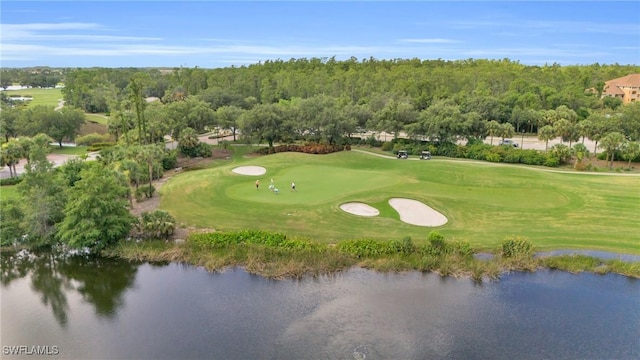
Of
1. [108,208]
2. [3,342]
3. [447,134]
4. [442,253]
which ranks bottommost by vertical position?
[3,342]

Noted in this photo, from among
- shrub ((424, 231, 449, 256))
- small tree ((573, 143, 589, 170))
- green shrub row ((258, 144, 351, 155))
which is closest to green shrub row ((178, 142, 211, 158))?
green shrub row ((258, 144, 351, 155))

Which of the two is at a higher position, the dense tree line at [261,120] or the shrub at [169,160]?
the dense tree line at [261,120]

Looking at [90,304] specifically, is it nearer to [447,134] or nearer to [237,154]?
[237,154]

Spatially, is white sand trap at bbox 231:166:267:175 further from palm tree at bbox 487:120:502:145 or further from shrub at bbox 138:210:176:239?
palm tree at bbox 487:120:502:145

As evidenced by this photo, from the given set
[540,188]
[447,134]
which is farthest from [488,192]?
[447,134]

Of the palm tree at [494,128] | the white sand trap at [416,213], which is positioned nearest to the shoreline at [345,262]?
the white sand trap at [416,213]

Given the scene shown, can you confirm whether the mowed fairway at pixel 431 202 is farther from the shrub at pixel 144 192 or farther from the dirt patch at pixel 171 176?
the shrub at pixel 144 192
